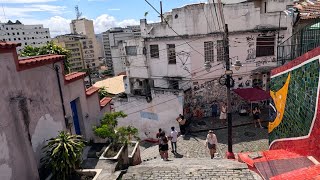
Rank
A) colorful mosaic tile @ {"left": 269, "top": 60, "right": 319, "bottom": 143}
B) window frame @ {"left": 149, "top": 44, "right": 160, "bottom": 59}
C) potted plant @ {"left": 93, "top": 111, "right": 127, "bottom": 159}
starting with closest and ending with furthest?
colorful mosaic tile @ {"left": 269, "top": 60, "right": 319, "bottom": 143}, potted plant @ {"left": 93, "top": 111, "right": 127, "bottom": 159}, window frame @ {"left": 149, "top": 44, "right": 160, "bottom": 59}

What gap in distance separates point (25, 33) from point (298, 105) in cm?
13345

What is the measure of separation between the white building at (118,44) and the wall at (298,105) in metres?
16.6

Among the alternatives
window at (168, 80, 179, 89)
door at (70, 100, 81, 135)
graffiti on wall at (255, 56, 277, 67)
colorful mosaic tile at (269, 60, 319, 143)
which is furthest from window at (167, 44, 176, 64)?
colorful mosaic tile at (269, 60, 319, 143)

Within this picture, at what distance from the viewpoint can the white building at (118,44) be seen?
2731 cm

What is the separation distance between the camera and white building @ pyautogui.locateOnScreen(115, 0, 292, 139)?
20469 millimetres

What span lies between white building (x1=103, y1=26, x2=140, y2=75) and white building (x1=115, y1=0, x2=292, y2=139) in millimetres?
4591

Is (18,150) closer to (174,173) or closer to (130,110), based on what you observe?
(174,173)

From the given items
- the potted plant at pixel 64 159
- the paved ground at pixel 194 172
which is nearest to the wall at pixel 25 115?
the potted plant at pixel 64 159

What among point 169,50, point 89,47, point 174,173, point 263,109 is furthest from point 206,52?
point 89,47

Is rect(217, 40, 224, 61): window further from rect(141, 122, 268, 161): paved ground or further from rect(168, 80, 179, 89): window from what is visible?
rect(141, 122, 268, 161): paved ground

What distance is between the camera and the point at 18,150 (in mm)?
7984

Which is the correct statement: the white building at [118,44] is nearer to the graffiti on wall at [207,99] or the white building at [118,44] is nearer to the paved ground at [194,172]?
the graffiti on wall at [207,99]

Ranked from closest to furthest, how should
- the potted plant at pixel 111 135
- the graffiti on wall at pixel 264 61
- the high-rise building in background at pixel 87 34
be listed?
the potted plant at pixel 111 135 → the graffiti on wall at pixel 264 61 → the high-rise building in background at pixel 87 34

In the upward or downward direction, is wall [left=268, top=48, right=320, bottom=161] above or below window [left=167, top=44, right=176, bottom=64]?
below
